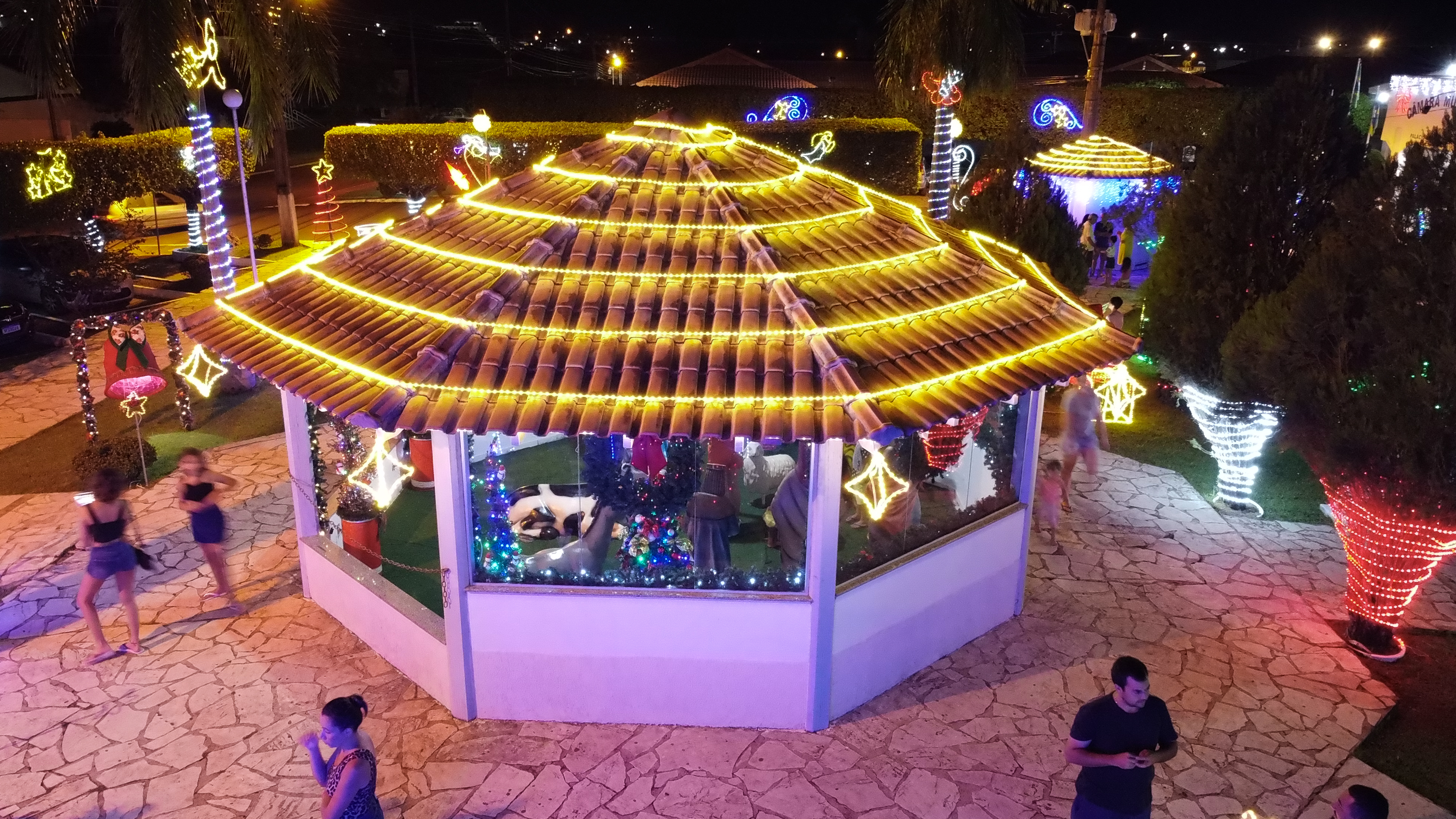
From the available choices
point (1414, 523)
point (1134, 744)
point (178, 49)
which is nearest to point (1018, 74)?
point (1414, 523)

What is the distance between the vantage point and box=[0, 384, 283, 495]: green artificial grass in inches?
482

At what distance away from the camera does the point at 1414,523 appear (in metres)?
8.25

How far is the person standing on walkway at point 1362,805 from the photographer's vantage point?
15.6 feet

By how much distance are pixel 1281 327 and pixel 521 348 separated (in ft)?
23.1

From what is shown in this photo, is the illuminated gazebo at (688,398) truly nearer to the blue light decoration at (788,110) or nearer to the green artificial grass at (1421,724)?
the green artificial grass at (1421,724)

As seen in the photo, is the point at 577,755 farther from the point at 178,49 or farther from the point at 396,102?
the point at 396,102

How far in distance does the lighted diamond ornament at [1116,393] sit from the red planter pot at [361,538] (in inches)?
381

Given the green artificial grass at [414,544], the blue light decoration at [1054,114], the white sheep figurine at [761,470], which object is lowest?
the green artificial grass at [414,544]

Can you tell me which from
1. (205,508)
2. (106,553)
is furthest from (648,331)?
(106,553)

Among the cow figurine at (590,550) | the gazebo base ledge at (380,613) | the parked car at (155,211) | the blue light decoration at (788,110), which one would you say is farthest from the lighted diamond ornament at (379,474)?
the blue light decoration at (788,110)

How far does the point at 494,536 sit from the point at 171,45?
10.8m

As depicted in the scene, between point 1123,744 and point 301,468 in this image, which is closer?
point 1123,744

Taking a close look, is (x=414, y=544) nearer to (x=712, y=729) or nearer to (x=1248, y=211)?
(x=712, y=729)

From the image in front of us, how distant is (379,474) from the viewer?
352 inches
